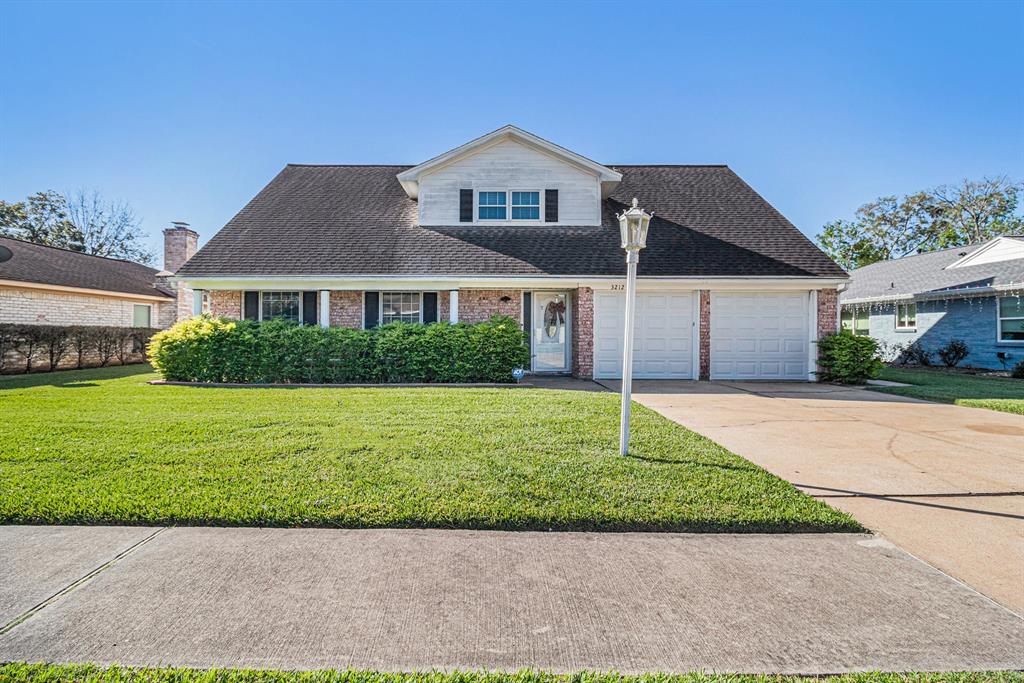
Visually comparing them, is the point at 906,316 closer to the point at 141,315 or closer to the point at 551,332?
the point at 551,332

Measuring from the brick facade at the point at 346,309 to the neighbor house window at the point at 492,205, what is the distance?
4.18 m

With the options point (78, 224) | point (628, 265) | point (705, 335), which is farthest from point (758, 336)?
point (78, 224)

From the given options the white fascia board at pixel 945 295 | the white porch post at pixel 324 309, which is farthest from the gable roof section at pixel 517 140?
the white fascia board at pixel 945 295

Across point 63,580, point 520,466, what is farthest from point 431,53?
point 63,580

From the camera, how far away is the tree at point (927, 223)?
3534cm

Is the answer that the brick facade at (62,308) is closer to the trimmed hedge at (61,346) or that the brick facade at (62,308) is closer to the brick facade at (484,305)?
the trimmed hedge at (61,346)

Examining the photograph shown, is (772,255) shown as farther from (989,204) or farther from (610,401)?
(989,204)

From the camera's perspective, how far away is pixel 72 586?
2637mm

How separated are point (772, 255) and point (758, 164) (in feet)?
35.1

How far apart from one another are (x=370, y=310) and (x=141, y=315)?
12.8m

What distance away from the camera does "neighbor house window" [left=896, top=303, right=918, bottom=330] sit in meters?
18.3

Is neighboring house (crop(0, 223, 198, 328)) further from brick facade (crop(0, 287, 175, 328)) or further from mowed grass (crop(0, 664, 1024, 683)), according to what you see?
mowed grass (crop(0, 664, 1024, 683))

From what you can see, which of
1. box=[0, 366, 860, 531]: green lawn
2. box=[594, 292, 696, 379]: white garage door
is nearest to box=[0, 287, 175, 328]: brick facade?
box=[0, 366, 860, 531]: green lawn

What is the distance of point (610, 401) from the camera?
870 centimetres
